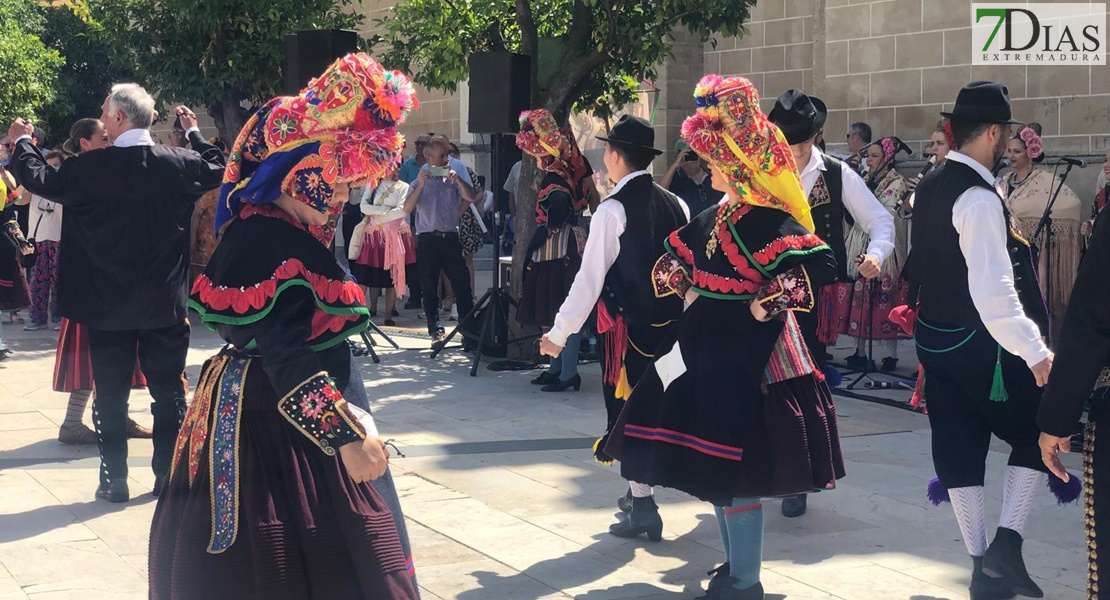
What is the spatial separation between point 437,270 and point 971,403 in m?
7.74

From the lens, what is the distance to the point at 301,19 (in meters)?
15.6

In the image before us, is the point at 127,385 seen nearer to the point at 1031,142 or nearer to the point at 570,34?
the point at 570,34

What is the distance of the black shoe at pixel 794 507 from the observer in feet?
20.5

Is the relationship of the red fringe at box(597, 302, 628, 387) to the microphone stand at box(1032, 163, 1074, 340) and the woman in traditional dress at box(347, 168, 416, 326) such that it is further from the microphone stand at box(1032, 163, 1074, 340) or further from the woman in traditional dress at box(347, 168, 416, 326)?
the woman in traditional dress at box(347, 168, 416, 326)

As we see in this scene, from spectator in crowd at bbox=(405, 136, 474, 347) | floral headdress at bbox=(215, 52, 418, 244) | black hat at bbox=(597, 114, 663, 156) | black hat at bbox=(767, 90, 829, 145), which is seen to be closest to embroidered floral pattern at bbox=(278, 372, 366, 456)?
floral headdress at bbox=(215, 52, 418, 244)

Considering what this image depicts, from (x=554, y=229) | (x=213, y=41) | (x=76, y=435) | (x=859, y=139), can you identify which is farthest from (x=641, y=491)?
(x=213, y=41)

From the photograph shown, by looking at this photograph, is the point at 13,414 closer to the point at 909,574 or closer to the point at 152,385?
the point at 152,385

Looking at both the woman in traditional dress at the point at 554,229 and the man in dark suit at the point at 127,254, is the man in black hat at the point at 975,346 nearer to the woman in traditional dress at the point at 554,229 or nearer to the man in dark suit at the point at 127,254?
the man in dark suit at the point at 127,254

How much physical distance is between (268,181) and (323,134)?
0.65 ft

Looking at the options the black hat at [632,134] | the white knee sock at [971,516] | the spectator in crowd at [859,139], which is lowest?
the white knee sock at [971,516]

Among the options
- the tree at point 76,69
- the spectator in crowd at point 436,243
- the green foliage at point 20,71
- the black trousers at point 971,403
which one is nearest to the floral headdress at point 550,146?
the spectator in crowd at point 436,243

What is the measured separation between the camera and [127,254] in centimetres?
647

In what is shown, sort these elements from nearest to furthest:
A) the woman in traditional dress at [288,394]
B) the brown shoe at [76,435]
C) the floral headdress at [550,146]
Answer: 1. the woman in traditional dress at [288,394]
2. the brown shoe at [76,435]
3. the floral headdress at [550,146]

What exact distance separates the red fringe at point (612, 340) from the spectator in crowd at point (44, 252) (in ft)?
26.3
